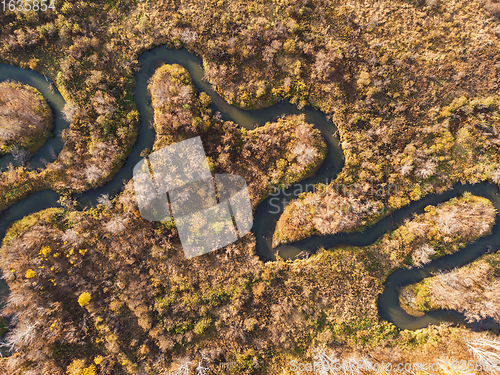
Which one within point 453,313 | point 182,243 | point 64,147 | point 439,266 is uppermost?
point 64,147

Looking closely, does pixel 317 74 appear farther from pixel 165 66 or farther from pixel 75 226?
pixel 75 226

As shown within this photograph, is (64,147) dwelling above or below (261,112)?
above

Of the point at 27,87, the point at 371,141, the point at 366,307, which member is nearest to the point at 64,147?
the point at 27,87

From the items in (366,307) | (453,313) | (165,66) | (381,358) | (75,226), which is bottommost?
(381,358)

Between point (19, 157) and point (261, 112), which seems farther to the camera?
point (261, 112)

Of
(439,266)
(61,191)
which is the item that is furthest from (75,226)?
(439,266)

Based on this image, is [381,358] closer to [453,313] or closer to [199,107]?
[453,313]
